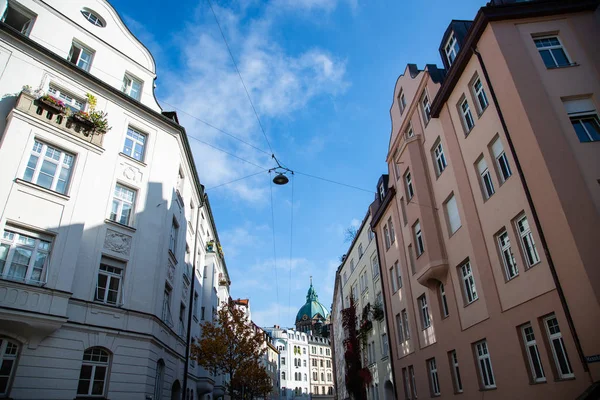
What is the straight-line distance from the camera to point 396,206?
83.9 feet

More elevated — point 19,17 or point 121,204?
point 19,17

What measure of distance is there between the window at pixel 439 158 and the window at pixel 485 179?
10.7ft

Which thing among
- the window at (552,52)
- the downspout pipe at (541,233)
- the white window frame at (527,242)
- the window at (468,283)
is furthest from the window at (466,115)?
the window at (468,283)

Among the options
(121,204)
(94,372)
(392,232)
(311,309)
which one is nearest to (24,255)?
(121,204)

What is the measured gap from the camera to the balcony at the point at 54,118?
49.5 feet

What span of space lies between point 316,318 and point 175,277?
4998 inches

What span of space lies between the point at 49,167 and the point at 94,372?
792cm

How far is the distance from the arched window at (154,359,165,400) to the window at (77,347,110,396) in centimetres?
265

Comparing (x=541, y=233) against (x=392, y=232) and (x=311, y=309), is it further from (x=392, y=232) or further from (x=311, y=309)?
(x=311, y=309)

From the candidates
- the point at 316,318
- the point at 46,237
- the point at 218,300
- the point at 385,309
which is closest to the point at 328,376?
the point at 316,318

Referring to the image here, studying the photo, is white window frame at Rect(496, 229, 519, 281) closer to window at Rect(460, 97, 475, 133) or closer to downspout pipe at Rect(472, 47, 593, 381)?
downspout pipe at Rect(472, 47, 593, 381)

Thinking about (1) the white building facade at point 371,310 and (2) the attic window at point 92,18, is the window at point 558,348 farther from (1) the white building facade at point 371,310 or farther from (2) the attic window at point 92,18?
(2) the attic window at point 92,18

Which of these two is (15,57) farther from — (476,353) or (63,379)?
(476,353)

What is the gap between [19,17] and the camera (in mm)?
17062
